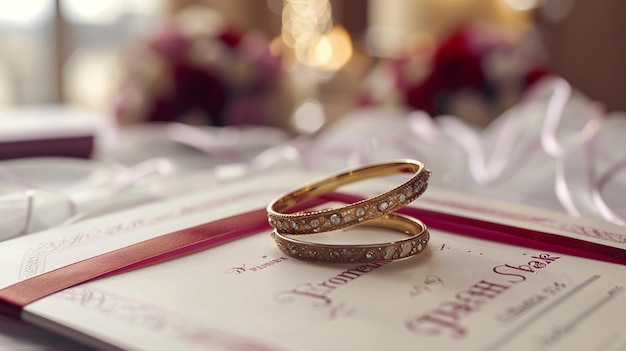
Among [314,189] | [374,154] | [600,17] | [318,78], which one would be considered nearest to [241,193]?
[314,189]

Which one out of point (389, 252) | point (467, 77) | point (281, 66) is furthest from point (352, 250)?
point (281, 66)

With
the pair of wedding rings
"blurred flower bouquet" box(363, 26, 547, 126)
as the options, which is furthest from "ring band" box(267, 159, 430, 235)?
"blurred flower bouquet" box(363, 26, 547, 126)

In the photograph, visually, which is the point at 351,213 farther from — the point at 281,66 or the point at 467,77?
the point at 281,66

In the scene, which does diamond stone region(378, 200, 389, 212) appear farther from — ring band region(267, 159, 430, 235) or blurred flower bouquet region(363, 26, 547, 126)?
blurred flower bouquet region(363, 26, 547, 126)

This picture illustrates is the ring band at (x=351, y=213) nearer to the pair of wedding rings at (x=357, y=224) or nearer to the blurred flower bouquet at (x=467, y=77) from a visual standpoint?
the pair of wedding rings at (x=357, y=224)

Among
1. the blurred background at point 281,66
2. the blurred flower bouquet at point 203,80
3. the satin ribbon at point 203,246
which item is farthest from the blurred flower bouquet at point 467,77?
the satin ribbon at point 203,246

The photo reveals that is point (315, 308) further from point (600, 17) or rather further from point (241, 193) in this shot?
point (600, 17)
